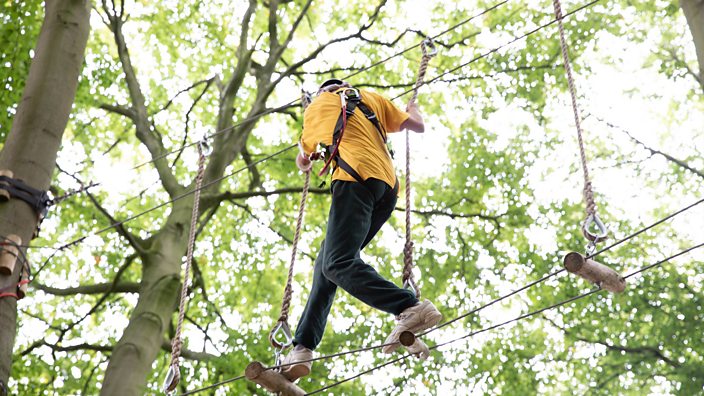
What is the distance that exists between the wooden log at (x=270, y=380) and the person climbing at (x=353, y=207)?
7 cm

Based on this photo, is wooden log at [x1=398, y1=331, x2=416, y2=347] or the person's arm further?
the person's arm

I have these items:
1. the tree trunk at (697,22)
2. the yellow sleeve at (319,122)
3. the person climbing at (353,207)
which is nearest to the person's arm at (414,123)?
the person climbing at (353,207)

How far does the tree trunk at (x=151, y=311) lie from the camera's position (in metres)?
7.06

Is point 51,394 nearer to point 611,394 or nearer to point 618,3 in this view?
point 611,394

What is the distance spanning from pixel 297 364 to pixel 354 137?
1.09 metres

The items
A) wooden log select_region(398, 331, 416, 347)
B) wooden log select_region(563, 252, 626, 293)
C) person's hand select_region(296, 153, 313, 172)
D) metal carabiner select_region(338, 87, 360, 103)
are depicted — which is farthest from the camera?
person's hand select_region(296, 153, 313, 172)

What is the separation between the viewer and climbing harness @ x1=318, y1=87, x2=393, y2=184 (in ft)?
12.7

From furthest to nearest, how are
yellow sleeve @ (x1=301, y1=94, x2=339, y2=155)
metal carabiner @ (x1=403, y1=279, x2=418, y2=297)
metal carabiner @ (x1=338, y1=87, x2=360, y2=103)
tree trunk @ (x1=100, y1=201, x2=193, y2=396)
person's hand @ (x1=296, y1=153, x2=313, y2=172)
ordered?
tree trunk @ (x1=100, y1=201, x2=193, y2=396), person's hand @ (x1=296, y1=153, x2=313, y2=172), metal carabiner @ (x1=338, y1=87, x2=360, y2=103), yellow sleeve @ (x1=301, y1=94, x2=339, y2=155), metal carabiner @ (x1=403, y1=279, x2=418, y2=297)

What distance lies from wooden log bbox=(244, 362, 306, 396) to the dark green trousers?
221 mm

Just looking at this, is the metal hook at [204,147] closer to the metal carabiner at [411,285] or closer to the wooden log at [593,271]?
the metal carabiner at [411,285]

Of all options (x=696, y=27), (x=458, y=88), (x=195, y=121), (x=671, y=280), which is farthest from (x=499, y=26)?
(x=696, y=27)

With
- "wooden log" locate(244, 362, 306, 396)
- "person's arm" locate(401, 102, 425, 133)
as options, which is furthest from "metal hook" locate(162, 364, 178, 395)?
"person's arm" locate(401, 102, 425, 133)

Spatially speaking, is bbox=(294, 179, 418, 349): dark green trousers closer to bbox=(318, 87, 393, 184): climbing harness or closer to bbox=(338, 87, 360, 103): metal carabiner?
bbox=(318, 87, 393, 184): climbing harness

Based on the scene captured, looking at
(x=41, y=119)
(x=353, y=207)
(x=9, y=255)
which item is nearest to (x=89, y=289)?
(x=41, y=119)
